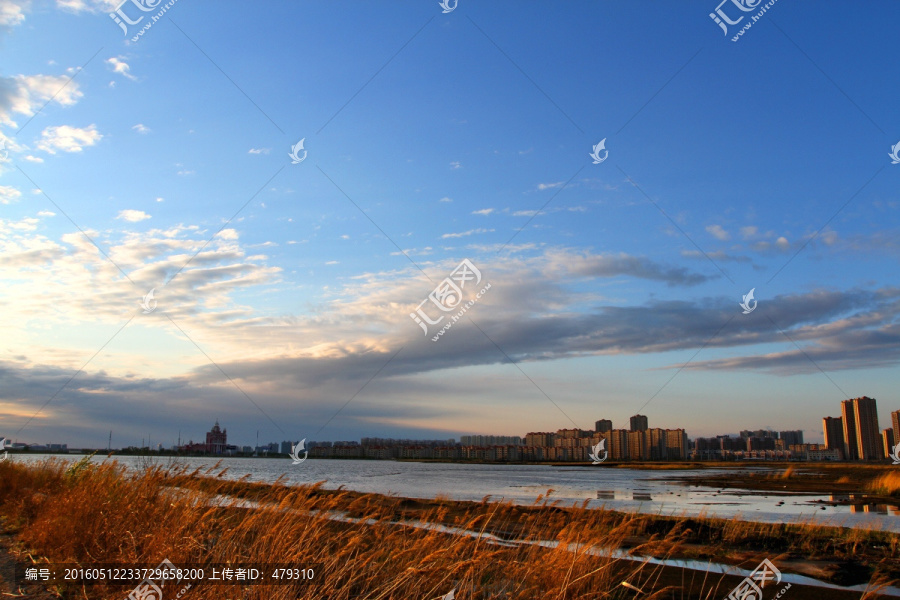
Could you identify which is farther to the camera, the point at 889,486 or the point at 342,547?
the point at 889,486

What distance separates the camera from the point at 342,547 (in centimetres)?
750

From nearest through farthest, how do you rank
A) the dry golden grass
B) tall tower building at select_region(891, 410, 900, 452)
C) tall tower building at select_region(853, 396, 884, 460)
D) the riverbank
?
the riverbank
the dry golden grass
tall tower building at select_region(891, 410, 900, 452)
tall tower building at select_region(853, 396, 884, 460)

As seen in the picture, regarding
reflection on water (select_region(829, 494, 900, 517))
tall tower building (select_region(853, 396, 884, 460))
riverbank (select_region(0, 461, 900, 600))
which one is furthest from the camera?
tall tower building (select_region(853, 396, 884, 460))

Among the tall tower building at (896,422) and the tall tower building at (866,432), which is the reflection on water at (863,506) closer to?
the tall tower building at (896,422)

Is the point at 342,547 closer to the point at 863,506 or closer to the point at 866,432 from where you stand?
the point at 863,506

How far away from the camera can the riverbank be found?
6.67 meters

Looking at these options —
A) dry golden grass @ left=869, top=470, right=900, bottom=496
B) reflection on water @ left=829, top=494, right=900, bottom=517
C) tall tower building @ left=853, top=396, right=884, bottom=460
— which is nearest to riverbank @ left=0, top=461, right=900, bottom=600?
reflection on water @ left=829, top=494, right=900, bottom=517

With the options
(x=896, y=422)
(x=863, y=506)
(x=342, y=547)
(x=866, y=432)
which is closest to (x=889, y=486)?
(x=863, y=506)

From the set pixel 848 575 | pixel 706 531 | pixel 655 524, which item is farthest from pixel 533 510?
pixel 848 575

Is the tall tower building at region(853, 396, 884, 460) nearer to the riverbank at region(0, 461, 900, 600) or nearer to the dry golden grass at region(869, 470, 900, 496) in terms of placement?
the dry golden grass at region(869, 470, 900, 496)

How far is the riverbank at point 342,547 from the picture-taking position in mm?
6672

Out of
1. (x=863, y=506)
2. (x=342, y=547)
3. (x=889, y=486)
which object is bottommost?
(x=863, y=506)

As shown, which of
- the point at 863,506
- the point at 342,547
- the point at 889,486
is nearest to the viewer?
the point at 342,547

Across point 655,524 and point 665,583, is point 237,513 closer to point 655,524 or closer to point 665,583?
point 665,583
